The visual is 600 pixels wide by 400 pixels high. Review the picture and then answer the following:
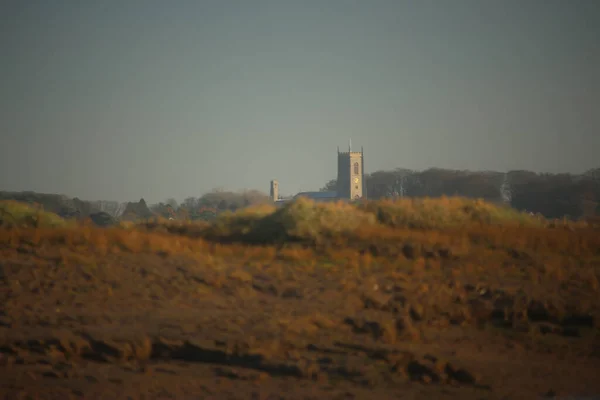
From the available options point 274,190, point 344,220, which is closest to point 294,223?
point 344,220

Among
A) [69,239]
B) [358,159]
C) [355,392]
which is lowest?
[355,392]

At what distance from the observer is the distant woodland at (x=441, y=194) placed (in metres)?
15.9

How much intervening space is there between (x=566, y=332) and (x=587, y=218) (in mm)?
9136

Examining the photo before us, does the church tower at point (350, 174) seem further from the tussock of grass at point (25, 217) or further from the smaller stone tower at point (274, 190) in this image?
the tussock of grass at point (25, 217)

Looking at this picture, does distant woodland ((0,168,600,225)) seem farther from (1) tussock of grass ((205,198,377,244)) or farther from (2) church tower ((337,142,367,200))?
(2) church tower ((337,142,367,200))

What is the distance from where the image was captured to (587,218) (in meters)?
16.0

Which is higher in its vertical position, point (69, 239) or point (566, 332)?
point (69, 239)

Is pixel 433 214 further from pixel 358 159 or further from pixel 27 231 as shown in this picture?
pixel 27 231

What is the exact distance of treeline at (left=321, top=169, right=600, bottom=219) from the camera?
15.8 m

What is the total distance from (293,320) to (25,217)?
407 inches

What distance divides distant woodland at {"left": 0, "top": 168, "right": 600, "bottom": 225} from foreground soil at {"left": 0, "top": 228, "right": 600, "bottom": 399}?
3.04m

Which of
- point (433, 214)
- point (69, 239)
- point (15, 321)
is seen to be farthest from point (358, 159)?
point (15, 321)

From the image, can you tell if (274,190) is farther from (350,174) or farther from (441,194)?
(350,174)

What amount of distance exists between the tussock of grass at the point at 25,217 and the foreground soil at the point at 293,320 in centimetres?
228
